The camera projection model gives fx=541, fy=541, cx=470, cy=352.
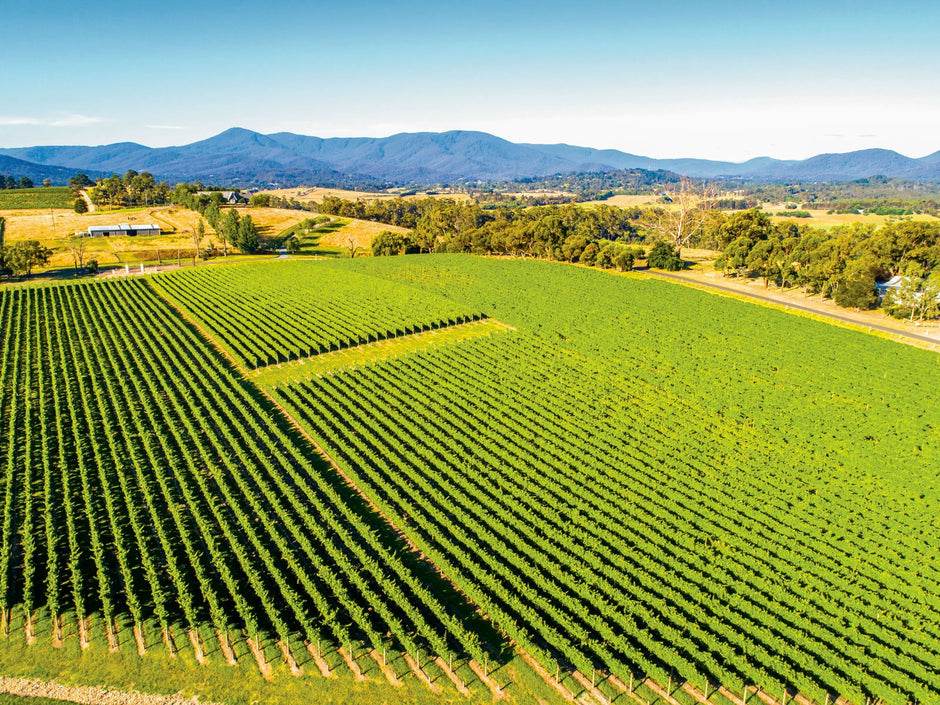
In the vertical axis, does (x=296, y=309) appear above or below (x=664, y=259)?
below

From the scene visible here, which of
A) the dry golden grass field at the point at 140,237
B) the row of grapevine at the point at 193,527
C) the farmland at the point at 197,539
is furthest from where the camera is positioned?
the dry golden grass field at the point at 140,237

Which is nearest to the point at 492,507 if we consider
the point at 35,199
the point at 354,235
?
the point at 354,235

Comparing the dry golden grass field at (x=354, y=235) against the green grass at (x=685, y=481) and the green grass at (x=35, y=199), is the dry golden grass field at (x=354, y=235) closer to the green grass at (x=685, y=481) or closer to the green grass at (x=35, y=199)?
the green grass at (x=685, y=481)

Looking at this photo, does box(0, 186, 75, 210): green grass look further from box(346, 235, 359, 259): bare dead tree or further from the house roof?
box(346, 235, 359, 259): bare dead tree

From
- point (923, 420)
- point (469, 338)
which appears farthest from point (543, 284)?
point (923, 420)

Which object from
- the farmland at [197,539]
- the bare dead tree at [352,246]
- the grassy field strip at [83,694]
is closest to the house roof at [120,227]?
the bare dead tree at [352,246]

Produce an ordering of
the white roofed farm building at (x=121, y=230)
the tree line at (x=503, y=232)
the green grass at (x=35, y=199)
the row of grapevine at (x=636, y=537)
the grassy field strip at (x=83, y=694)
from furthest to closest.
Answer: the green grass at (x=35, y=199) < the white roofed farm building at (x=121, y=230) < the tree line at (x=503, y=232) < the row of grapevine at (x=636, y=537) < the grassy field strip at (x=83, y=694)

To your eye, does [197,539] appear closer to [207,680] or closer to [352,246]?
[207,680]

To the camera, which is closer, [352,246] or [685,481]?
[685,481]
